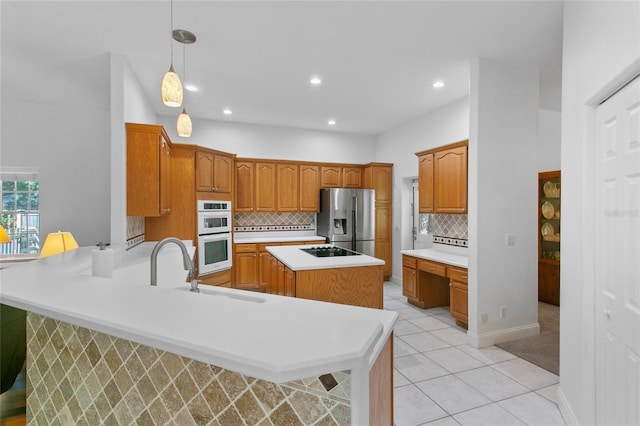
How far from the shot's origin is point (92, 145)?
487cm

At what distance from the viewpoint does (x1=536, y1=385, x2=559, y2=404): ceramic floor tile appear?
229 cm

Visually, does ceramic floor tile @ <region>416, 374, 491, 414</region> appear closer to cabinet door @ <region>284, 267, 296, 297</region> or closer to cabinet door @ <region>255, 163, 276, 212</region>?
cabinet door @ <region>284, 267, 296, 297</region>

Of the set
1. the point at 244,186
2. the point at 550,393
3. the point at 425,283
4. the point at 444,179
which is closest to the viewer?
→ the point at 550,393

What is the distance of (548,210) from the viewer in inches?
187

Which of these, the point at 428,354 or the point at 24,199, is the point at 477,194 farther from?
the point at 24,199

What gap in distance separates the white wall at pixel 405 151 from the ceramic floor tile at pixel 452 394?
3.33 m

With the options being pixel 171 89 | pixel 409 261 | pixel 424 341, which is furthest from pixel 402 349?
pixel 171 89

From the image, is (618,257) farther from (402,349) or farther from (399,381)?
(402,349)

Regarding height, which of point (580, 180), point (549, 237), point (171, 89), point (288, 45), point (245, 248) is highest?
point (288, 45)

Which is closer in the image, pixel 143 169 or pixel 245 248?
pixel 143 169

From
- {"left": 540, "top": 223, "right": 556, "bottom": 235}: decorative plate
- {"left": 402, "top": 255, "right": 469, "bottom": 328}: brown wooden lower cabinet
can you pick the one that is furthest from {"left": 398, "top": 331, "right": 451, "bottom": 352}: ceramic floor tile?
{"left": 540, "top": 223, "right": 556, "bottom": 235}: decorative plate

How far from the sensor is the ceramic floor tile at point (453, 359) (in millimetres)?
2789

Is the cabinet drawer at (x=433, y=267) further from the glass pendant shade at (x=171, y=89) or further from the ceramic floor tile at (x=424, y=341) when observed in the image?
the glass pendant shade at (x=171, y=89)

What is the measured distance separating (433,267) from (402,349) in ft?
4.37
